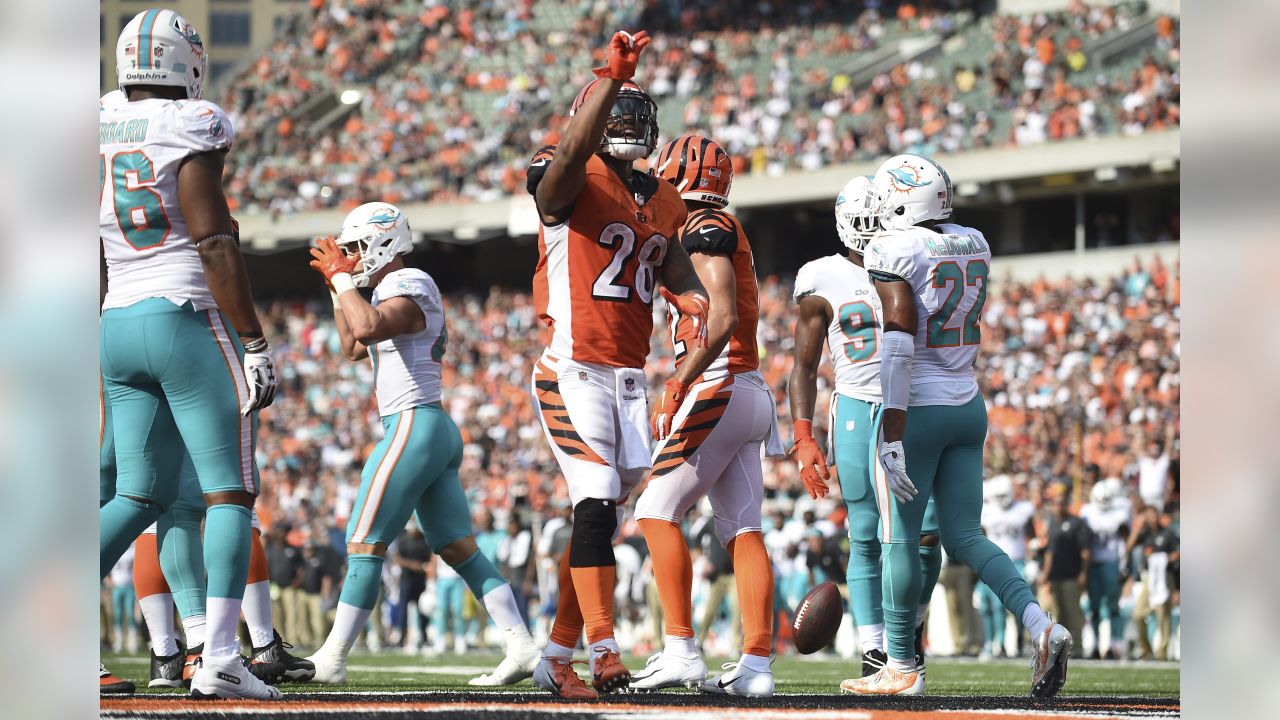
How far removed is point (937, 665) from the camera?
11562 millimetres

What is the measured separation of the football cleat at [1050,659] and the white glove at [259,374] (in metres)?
3.08

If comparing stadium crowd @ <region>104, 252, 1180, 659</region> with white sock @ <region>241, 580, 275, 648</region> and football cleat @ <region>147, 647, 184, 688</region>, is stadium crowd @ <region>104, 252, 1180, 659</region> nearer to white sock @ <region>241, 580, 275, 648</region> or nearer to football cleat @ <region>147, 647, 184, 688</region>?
white sock @ <region>241, 580, 275, 648</region>

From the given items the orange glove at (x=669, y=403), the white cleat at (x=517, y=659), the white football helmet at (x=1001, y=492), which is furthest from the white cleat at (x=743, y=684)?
the white football helmet at (x=1001, y=492)

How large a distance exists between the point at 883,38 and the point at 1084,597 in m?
18.7

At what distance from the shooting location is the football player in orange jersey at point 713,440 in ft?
18.9

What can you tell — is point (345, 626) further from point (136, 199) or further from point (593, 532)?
point (136, 199)

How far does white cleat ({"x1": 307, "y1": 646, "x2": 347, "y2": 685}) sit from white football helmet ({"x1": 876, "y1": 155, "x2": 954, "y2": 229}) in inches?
127

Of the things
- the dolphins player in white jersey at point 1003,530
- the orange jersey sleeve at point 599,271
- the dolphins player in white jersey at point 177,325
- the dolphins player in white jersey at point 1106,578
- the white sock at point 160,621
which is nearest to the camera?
the dolphins player in white jersey at point 177,325

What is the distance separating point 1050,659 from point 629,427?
1902 mm

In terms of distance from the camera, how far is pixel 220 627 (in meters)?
5.25

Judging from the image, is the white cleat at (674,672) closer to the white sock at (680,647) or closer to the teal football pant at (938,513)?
the white sock at (680,647)

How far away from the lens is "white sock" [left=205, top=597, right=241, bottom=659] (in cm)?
523
